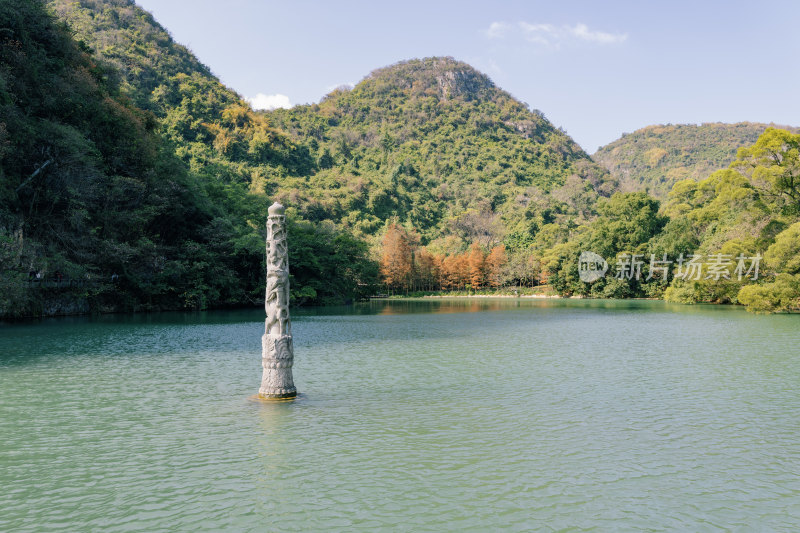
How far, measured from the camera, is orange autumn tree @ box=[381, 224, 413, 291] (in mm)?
64188

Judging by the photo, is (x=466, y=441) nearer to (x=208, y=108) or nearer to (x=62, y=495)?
(x=62, y=495)

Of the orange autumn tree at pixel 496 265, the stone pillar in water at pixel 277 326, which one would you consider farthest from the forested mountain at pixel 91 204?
the orange autumn tree at pixel 496 265

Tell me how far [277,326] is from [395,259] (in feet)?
181

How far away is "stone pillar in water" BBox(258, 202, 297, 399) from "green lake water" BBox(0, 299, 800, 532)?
46cm

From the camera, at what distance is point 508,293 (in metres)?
65.7

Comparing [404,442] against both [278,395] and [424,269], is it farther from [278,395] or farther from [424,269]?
[424,269]

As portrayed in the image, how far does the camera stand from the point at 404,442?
23.7 feet

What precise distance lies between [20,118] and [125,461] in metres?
21.5

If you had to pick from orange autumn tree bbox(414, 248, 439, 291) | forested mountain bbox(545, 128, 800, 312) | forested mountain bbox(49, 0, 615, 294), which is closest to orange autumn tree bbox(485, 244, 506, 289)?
forested mountain bbox(49, 0, 615, 294)

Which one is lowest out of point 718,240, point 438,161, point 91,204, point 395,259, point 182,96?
point 395,259

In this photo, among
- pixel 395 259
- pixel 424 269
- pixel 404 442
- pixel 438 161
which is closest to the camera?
pixel 404 442

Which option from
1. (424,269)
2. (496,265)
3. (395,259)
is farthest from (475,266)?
(395,259)

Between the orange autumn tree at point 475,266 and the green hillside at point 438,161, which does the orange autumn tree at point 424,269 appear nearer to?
the orange autumn tree at point 475,266

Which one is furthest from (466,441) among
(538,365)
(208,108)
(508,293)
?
(208,108)
